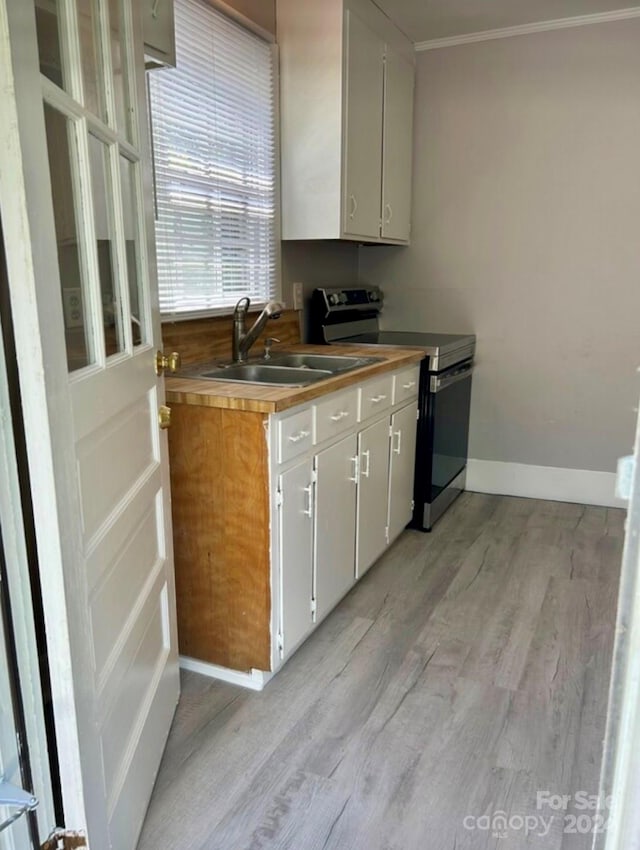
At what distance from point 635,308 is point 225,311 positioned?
215 centimetres

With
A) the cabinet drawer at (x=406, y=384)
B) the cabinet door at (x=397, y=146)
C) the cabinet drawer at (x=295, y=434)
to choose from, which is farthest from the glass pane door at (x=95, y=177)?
the cabinet door at (x=397, y=146)

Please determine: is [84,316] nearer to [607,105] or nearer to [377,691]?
[377,691]

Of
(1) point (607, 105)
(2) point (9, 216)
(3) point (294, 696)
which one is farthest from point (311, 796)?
(1) point (607, 105)

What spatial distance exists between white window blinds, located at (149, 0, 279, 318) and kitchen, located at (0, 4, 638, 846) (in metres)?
0.34

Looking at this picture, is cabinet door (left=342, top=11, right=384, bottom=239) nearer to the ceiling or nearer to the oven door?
the ceiling

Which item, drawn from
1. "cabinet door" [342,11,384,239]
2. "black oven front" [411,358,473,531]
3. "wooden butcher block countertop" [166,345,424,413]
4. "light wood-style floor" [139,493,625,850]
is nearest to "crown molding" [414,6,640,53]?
"cabinet door" [342,11,384,239]

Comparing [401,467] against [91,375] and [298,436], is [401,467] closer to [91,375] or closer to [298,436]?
[298,436]

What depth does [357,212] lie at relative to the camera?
2984mm

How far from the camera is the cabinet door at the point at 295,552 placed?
1.94m

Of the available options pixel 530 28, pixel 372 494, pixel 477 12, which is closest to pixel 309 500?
pixel 372 494

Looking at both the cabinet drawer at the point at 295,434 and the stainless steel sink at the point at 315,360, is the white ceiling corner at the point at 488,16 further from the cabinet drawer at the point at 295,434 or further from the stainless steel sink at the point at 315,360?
the cabinet drawer at the point at 295,434

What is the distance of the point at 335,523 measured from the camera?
229cm

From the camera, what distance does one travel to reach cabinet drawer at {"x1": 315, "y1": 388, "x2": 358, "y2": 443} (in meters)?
2.11

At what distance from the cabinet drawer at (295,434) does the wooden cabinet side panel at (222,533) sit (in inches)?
2.5
